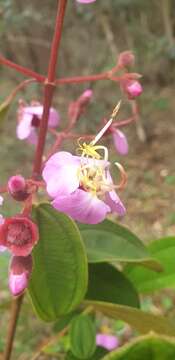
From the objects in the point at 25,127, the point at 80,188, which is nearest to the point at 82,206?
the point at 80,188

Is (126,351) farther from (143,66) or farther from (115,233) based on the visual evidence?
(143,66)

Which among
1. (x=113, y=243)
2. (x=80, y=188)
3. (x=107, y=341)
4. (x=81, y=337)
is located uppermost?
(x=80, y=188)

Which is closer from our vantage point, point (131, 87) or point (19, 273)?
point (19, 273)

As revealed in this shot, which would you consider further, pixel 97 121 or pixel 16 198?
pixel 97 121

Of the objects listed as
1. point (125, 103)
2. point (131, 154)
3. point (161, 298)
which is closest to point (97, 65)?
point (125, 103)

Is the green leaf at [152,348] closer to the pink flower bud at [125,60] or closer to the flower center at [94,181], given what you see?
the flower center at [94,181]

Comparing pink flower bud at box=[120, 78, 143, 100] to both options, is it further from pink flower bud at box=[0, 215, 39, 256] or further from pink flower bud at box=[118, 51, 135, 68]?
pink flower bud at box=[0, 215, 39, 256]

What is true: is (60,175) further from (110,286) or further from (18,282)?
(110,286)

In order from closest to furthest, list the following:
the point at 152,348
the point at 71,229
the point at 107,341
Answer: the point at 152,348 < the point at 71,229 < the point at 107,341
